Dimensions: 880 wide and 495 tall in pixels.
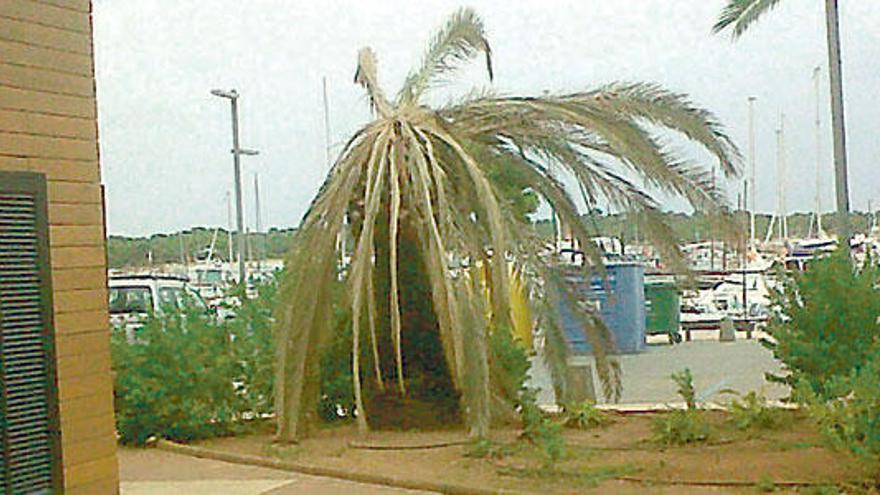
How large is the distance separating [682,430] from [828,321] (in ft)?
5.11

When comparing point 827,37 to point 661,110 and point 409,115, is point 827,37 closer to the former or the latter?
point 661,110

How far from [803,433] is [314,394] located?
4260 mm

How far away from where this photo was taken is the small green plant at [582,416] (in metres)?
11.4

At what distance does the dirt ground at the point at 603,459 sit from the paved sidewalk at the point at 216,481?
13.7 inches

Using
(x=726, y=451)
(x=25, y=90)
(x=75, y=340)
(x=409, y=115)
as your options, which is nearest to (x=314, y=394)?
(x=409, y=115)

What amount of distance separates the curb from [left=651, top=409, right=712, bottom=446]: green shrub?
2216 mm

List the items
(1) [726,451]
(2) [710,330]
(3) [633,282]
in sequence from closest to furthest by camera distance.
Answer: (1) [726,451] < (3) [633,282] < (2) [710,330]

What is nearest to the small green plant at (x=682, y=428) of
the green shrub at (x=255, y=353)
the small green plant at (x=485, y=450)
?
the small green plant at (x=485, y=450)

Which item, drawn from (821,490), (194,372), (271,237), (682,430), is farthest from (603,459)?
(271,237)

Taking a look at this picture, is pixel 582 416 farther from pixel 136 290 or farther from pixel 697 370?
pixel 136 290

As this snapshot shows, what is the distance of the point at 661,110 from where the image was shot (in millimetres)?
11250

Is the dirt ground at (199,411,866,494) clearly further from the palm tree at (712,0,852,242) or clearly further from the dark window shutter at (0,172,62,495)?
the palm tree at (712,0,852,242)

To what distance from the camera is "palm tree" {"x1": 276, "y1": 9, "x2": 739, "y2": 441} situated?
35.1ft

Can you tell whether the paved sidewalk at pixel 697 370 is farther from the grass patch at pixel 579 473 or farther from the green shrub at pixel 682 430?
the grass patch at pixel 579 473
